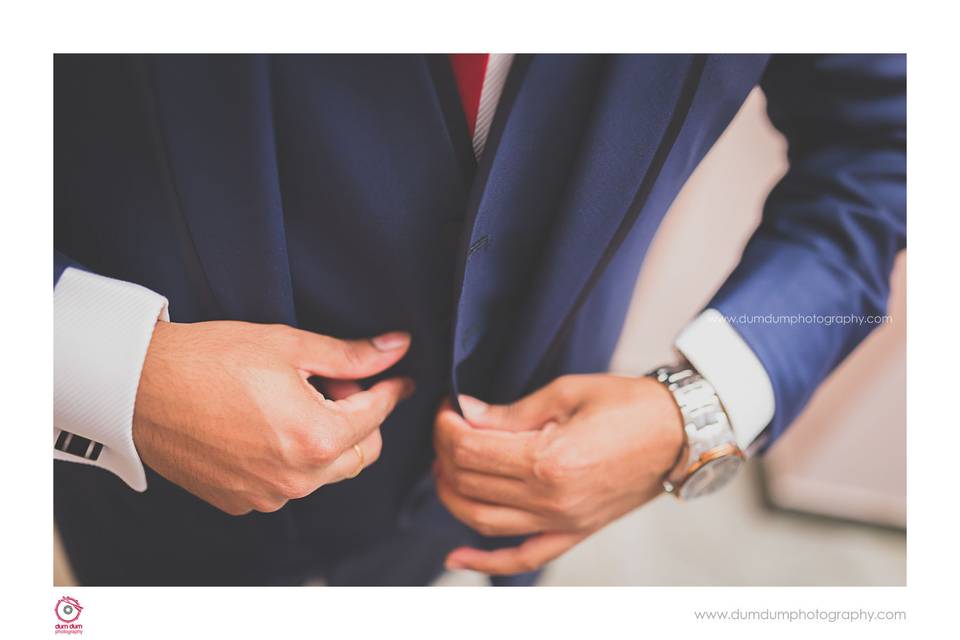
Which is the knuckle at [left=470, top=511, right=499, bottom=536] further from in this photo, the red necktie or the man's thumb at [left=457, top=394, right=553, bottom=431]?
the red necktie

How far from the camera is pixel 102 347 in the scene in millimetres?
429

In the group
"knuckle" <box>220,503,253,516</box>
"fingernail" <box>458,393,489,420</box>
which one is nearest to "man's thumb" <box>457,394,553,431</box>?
"fingernail" <box>458,393,489,420</box>

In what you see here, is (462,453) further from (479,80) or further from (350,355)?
(479,80)

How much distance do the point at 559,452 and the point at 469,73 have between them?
0.32 metres

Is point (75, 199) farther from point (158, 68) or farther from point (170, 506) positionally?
point (170, 506)

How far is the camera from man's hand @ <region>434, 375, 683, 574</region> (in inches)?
20.7

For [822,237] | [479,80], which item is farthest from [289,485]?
[822,237]

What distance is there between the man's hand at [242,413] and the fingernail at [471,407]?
10 centimetres

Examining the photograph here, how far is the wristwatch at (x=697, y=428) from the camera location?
559mm

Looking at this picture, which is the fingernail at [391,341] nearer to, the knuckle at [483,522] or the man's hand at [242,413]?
the man's hand at [242,413]
